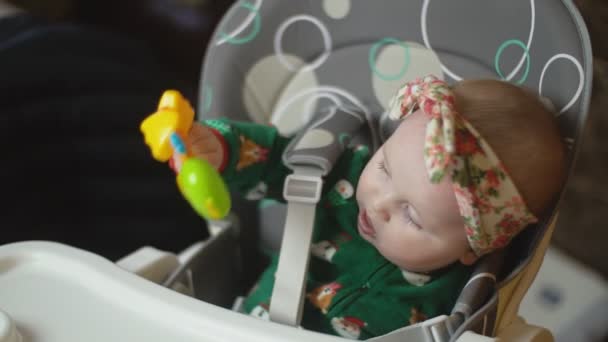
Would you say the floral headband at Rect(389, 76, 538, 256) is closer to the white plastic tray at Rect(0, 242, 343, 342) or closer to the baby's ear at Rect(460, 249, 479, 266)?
the baby's ear at Rect(460, 249, 479, 266)

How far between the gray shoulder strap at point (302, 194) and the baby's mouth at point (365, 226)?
5cm

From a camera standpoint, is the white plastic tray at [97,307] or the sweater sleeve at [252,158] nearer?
the white plastic tray at [97,307]

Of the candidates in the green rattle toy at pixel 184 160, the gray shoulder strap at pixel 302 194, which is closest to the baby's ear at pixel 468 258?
the gray shoulder strap at pixel 302 194

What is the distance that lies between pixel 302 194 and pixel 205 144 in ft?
0.40

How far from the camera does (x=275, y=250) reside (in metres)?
0.89

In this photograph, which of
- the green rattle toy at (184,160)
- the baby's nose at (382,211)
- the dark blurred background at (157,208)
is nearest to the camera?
the green rattle toy at (184,160)

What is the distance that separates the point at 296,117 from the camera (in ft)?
2.78

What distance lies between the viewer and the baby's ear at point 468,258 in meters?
0.69

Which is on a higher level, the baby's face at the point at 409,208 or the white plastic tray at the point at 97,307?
the baby's face at the point at 409,208

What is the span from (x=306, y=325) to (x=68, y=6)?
1.60 m

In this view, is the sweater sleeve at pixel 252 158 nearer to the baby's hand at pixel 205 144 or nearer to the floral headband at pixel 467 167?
the baby's hand at pixel 205 144

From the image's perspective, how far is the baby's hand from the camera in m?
0.69

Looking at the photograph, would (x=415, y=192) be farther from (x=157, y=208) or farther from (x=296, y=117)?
(x=157, y=208)

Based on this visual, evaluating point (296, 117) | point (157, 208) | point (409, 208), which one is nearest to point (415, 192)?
point (409, 208)
